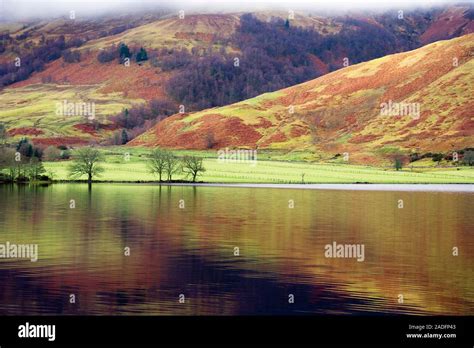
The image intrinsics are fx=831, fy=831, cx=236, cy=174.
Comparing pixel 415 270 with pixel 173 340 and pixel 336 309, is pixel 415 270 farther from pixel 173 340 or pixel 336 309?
pixel 173 340

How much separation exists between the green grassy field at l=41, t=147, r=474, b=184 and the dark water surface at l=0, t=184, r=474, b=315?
161 feet

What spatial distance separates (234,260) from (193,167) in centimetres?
8120

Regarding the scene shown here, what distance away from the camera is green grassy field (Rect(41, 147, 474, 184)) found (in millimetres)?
124125

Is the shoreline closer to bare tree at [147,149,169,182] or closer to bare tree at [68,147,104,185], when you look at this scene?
bare tree at [68,147,104,185]

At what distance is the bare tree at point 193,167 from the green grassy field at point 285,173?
143cm

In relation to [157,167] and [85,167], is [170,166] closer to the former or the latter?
[157,167]

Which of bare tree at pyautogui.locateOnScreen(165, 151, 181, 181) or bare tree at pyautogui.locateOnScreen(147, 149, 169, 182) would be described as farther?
bare tree at pyautogui.locateOnScreen(165, 151, 181, 181)

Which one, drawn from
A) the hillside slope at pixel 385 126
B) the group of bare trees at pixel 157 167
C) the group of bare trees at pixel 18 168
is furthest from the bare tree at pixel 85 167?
the hillside slope at pixel 385 126

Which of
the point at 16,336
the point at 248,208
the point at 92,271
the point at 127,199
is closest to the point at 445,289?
the point at 92,271

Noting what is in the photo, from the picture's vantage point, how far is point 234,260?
138 ft

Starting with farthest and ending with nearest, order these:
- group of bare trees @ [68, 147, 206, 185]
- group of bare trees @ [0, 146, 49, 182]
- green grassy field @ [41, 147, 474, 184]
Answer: green grassy field @ [41, 147, 474, 184] < group of bare trees @ [68, 147, 206, 185] < group of bare trees @ [0, 146, 49, 182]

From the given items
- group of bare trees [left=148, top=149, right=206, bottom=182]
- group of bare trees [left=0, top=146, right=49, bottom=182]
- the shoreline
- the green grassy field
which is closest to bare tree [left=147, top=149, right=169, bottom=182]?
group of bare trees [left=148, top=149, right=206, bottom=182]

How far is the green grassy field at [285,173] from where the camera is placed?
12412 cm

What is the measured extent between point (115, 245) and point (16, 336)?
20794 millimetres
